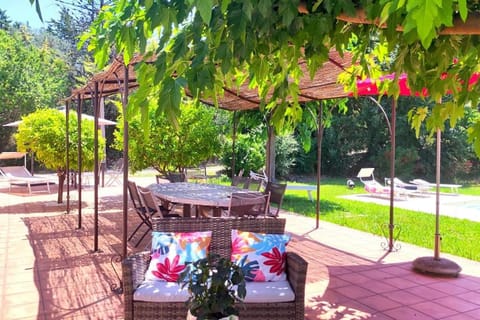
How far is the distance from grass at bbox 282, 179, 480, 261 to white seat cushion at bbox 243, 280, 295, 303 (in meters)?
3.69

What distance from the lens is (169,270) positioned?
3012mm

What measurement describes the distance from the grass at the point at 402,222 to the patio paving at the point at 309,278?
435 millimetres

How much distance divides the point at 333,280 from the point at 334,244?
5.45ft

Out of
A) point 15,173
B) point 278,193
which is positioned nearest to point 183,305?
point 278,193

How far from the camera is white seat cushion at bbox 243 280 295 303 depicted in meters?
2.78

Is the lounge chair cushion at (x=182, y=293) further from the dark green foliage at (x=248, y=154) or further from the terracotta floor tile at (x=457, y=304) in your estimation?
the dark green foliage at (x=248, y=154)

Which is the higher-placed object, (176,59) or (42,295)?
(176,59)

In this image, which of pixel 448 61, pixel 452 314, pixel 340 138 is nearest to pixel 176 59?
pixel 448 61

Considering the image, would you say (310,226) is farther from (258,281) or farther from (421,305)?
(258,281)

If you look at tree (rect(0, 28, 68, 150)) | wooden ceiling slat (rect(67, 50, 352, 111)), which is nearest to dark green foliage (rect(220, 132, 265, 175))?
wooden ceiling slat (rect(67, 50, 352, 111))

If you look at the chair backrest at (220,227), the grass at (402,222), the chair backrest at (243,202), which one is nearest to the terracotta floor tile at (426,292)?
the grass at (402,222)

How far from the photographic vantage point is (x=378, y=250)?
5738 mm

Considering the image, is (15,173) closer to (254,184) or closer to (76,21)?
(254,184)

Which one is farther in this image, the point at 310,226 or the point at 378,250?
the point at 310,226
